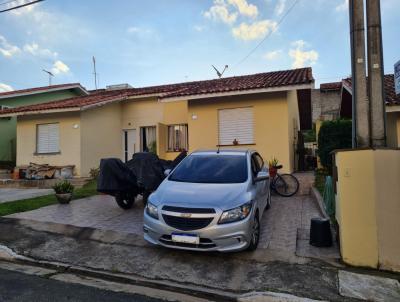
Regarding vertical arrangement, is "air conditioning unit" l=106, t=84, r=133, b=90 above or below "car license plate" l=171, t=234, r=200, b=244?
above

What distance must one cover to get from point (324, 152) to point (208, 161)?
5.98m

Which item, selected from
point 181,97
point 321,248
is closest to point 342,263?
point 321,248

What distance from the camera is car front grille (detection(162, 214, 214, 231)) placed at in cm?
479

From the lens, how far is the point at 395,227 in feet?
15.2

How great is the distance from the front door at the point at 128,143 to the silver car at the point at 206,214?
10880 millimetres

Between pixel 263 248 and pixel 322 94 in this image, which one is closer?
pixel 263 248

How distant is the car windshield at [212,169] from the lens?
5.99 m

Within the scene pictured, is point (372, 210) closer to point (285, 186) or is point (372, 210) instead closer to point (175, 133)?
point (285, 186)

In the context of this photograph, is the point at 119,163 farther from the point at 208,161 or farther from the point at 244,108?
the point at 244,108

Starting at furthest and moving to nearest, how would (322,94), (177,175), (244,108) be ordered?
(322,94) → (244,108) → (177,175)

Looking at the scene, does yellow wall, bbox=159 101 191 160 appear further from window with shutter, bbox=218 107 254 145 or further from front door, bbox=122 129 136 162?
window with shutter, bbox=218 107 254 145

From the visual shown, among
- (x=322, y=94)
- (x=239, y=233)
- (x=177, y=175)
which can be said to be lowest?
(x=239, y=233)

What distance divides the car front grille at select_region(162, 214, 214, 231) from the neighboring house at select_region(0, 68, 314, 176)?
24.5ft

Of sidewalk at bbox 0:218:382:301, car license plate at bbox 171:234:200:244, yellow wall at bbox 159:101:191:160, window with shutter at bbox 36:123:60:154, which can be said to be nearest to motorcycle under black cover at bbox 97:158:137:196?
sidewalk at bbox 0:218:382:301
